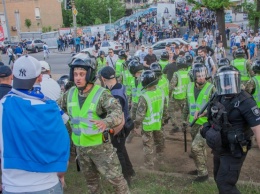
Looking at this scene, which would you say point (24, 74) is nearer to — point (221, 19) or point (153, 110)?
point (153, 110)

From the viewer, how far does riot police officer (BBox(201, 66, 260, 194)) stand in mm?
3752

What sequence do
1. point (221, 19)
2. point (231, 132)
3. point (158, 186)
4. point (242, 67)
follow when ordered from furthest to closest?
point (221, 19), point (242, 67), point (158, 186), point (231, 132)

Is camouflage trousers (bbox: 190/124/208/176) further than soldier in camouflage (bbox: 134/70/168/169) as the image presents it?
No

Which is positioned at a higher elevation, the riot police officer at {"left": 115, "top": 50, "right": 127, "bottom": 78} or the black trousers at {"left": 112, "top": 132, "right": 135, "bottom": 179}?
the riot police officer at {"left": 115, "top": 50, "right": 127, "bottom": 78}

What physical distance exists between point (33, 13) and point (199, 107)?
5452cm

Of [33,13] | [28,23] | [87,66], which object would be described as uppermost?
[33,13]

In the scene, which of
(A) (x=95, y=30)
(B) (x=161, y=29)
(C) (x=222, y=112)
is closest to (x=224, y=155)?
(C) (x=222, y=112)

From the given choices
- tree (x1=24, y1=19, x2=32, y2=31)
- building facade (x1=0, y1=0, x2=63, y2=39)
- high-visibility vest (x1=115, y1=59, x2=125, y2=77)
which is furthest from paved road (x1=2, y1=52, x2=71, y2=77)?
building facade (x1=0, y1=0, x2=63, y2=39)

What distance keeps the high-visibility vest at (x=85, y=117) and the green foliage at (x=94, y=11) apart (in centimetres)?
6039

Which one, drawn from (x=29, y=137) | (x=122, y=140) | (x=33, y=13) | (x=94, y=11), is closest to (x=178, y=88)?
(x=122, y=140)

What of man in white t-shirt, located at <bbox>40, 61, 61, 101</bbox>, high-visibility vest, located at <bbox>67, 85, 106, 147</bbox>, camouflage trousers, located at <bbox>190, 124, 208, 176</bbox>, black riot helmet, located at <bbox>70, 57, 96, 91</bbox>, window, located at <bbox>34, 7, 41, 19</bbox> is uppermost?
window, located at <bbox>34, 7, 41, 19</bbox>

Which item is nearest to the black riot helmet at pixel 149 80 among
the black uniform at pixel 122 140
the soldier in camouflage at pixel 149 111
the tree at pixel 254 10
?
the soldier in camouflage at pixel 149 111

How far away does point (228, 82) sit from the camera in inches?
152

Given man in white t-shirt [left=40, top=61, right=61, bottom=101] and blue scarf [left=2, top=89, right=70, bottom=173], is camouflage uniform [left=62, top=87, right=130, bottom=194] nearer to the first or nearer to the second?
man in white t-shirt [left=40, top=61, right=61, bottom=101]
